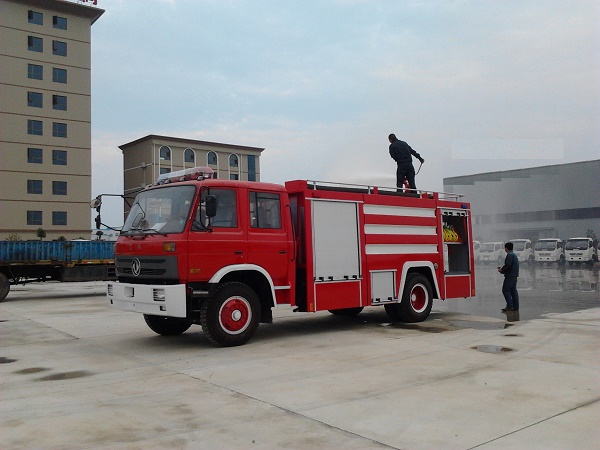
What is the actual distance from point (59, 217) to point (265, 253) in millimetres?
45159

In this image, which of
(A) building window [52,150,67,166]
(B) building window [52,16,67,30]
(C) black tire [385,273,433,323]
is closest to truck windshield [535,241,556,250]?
(C) black tire [385,273,433,323]

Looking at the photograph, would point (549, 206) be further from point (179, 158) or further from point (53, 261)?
point (53, 261)

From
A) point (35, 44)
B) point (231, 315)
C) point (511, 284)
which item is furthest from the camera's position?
point (35, 44)

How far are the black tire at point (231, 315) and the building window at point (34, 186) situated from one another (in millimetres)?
45180

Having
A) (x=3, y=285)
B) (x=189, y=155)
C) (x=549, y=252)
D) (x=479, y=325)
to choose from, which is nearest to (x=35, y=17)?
(x=189, y=155)

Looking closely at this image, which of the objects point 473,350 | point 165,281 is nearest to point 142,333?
point 165,281

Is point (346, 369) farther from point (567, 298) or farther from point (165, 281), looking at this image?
point (567, 298)

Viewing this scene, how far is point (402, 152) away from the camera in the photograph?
11797mm

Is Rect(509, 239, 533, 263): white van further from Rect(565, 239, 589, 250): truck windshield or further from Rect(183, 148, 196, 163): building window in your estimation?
Rect(183, 148, 196, 163): building window

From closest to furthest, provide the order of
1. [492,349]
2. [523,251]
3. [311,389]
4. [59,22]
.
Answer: [311,389] → [492,349] → [523,251] → [59,22]

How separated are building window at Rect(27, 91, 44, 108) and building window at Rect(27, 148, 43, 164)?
3.94 m

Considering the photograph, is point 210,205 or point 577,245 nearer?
point 210,205

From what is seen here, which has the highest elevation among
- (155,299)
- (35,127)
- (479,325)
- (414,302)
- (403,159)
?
(35,127)

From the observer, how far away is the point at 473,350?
25.1 feet
